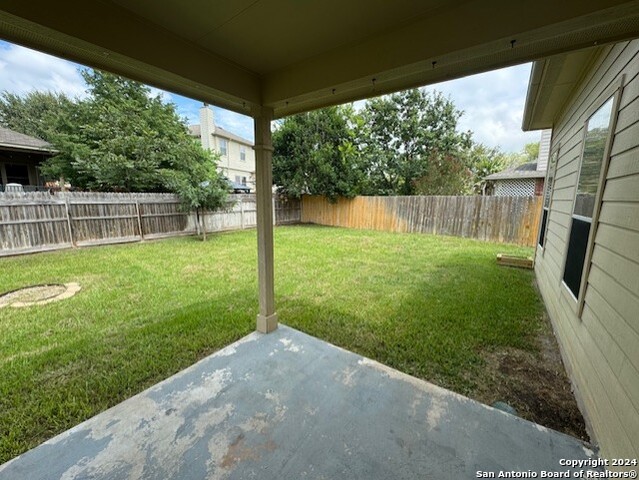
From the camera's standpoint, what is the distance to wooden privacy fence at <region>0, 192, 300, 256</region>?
5.80 metres

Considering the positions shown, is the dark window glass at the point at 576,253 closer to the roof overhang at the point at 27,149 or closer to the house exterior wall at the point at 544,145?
the house exterior wall at the point at 544,145

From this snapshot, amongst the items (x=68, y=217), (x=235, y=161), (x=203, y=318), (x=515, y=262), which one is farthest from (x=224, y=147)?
(x=515, y=262)

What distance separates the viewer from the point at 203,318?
3.20 m

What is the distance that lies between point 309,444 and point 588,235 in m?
2.57

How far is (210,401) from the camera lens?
1.87 meters

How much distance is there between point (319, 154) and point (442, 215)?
5.24 metres

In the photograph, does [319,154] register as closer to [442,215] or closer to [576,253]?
[442,215]

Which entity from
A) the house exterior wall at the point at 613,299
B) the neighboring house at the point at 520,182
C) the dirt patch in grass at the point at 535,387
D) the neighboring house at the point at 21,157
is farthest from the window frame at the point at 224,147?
the dirt patch in grass at the point at 535,387

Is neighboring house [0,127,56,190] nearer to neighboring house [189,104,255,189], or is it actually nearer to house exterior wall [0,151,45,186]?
house exterior wall [0,151,45,186]

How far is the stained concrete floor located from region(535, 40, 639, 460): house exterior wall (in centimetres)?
35

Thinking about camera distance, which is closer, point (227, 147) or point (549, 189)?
point (549, 189)

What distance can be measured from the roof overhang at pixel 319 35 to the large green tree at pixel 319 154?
951 centimetres

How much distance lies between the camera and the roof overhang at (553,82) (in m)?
2.53

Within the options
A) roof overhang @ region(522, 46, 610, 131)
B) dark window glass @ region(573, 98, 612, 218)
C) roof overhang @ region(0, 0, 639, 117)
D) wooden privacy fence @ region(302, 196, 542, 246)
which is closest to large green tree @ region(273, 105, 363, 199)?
wooden privacy fence @ region(302, 196, 542, 246)
